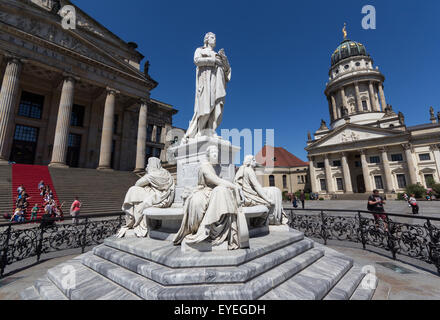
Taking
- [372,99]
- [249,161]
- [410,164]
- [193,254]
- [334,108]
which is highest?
[334,108]

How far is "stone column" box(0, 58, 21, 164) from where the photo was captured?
585 inches

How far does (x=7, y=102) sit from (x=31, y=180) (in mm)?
7758

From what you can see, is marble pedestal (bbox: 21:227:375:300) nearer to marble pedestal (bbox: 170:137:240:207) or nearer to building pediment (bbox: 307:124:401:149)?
marble pedestal (bbox: 170:137:240:207)

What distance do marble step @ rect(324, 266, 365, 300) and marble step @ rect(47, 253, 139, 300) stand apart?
220cm

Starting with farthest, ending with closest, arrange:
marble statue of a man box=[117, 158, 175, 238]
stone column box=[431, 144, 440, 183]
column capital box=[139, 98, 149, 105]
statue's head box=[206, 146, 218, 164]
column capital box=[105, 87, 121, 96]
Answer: stone column box=[431, 144, 440, 183] < column capital box=[139, 98, 149, 105] < column capital box=[105, 87, 121, 96] < marble statue of a man box=[117, 158, 175, 238] < statue's head box=[206, 146, 218, 164]

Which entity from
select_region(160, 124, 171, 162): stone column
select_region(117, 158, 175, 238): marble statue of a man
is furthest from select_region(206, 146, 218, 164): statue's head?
select_region(160, 124, 171, 162): stone column

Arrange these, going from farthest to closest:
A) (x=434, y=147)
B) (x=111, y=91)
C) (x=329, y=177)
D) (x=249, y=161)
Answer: (x=329, y=177) < (x=434, y=147) < (x=111, y=91) < (x=249, y=161)

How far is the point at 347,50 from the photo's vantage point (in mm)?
49812

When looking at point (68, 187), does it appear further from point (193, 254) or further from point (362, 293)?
point (362, 293)

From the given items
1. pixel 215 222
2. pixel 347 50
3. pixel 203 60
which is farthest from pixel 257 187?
pixel 347 50

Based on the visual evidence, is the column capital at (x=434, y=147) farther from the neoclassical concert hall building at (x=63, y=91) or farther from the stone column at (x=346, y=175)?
the neoclassical concert hall building at (x=63, y=91)

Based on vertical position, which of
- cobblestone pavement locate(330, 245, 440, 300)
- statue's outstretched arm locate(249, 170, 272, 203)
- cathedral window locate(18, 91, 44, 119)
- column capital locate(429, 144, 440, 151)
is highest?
cathedral window locate(18, 91, 44, 119)

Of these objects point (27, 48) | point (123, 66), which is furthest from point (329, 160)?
point (27, 48)
